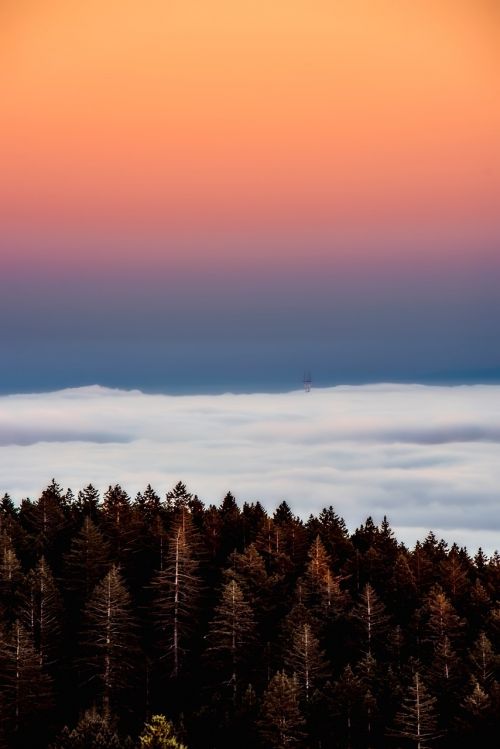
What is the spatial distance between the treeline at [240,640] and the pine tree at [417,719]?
140 mm

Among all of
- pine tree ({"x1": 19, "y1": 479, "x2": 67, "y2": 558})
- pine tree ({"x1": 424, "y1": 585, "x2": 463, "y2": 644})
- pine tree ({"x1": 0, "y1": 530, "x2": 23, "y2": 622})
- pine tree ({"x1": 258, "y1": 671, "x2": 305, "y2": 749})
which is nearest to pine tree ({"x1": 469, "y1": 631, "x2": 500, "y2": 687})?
pine tree ({"x1": 424, "y1": 585, "x2": 463, "y2": 644})

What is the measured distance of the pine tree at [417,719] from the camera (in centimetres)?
7800

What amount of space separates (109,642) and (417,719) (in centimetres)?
2754

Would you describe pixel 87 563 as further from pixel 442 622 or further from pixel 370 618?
pixel 442 622

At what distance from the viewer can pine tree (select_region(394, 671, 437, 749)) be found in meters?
78.0

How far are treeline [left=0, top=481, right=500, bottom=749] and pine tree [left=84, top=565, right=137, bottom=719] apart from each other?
0.16 m

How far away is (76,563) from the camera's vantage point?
111m

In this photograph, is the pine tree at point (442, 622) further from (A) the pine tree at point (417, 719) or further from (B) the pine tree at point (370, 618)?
(A) the pine tree at point (417, 719)

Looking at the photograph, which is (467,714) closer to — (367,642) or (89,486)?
(367,642)

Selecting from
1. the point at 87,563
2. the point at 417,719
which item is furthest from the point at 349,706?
A: the point at 87,563

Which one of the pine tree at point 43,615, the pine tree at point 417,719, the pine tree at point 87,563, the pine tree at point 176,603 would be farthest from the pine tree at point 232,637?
the pine tree at point 417,719

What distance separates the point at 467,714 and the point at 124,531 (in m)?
51.1

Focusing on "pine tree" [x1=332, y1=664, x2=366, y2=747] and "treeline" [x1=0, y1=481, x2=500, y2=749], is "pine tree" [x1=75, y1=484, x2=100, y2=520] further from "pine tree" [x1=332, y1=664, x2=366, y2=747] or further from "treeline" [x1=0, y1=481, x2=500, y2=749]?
"pine tree" [x1=332, y1=664, x2=366, y2=747]

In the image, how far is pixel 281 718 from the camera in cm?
7619
